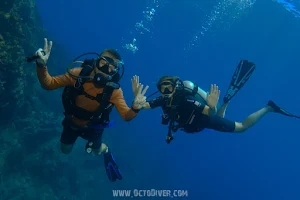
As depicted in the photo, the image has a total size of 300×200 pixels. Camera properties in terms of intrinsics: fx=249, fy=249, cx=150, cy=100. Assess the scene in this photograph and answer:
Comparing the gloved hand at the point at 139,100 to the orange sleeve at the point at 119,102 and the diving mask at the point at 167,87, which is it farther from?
the diving mask at the point at 167,87

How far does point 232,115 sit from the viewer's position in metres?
118

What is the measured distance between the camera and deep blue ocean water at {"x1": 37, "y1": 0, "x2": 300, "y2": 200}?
31441 mm

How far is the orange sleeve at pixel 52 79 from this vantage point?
493 centimetres

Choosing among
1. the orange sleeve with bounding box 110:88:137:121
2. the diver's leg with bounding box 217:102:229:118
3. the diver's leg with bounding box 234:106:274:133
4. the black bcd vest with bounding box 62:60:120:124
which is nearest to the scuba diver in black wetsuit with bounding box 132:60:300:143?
the orange sleeve with bounding box 110:88:137:121

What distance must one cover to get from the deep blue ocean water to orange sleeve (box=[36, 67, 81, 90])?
14.0 meters

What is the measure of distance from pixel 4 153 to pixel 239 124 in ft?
37.2

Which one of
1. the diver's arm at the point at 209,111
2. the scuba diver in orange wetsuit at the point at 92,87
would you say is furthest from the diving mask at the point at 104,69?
the diver's arm at the point at 209,111

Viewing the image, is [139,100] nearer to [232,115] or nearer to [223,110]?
[223,110]

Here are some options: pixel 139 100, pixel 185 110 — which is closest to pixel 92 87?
pixel 139 100

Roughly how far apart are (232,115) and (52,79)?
120 m

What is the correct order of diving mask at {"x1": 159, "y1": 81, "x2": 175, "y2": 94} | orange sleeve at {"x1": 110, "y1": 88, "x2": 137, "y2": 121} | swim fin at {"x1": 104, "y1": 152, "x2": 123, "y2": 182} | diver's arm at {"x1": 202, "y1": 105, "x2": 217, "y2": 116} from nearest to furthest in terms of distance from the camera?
orange sleeve at {"x1": 110, "y1": 88, "x2": 137, "y2": 121} → diver's arm at {"x1": 202, "y1": 105, "x2": 217, "y2": 116} → diving mask at {"x1": 159, "y1": 81, "x2": 175, "y2": 94} → swim fin at {"x1": 104, "y1": 152, "x2": 123, "y2": 182}

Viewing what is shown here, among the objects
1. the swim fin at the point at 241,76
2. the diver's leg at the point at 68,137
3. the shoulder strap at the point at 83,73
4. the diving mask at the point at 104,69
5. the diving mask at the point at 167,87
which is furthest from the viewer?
the swim fin at the point at 241,76

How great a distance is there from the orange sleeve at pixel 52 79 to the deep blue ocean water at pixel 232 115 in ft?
45.9

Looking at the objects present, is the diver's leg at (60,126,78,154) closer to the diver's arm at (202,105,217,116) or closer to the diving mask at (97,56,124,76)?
the diving mask at (97,56,124,76)
